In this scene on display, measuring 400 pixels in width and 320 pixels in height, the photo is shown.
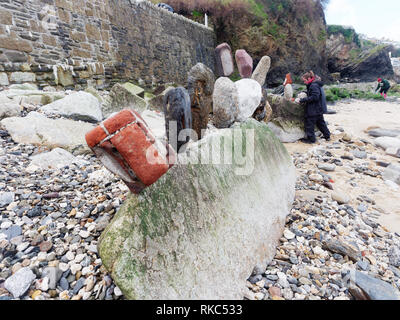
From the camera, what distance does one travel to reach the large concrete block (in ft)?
3.56

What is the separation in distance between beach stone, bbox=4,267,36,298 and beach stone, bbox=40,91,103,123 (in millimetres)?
2820

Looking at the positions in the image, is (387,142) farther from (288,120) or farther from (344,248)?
(344,248)

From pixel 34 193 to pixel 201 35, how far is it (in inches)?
523

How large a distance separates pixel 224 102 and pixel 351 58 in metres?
24.4

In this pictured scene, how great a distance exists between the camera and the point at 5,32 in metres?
4.32

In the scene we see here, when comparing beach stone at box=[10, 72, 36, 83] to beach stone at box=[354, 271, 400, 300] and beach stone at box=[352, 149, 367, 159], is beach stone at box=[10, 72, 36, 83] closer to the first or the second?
beach stone at box=[354, 271, 400, 300]

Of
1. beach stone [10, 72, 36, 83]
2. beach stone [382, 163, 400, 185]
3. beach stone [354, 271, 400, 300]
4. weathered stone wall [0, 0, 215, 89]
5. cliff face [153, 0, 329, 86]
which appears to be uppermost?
cliff face [153, 0, 329, 86]

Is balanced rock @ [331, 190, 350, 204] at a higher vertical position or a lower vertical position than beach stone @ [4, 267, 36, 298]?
lower

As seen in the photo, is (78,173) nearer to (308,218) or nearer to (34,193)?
(34,193)

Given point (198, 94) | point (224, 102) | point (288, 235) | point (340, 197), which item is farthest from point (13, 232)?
point (340, 197)

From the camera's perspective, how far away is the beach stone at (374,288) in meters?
1.38

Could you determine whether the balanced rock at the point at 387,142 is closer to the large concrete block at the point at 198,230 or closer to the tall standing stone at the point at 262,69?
the tall standing stone at the point at 262,69

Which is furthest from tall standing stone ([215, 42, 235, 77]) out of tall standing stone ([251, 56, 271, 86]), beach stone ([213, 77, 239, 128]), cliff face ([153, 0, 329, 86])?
cliff face ([153, 0, 329, 86])
